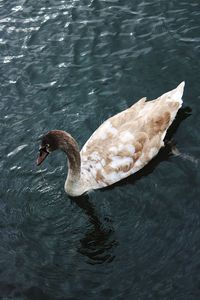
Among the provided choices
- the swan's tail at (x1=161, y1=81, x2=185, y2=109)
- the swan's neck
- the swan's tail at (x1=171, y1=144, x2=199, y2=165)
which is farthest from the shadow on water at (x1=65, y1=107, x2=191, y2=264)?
the swan's tail at (x1=161, y1=81, x2=185, y2=109)

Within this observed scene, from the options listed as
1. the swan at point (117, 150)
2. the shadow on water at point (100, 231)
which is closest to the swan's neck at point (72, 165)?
the swan at point (117, 150)

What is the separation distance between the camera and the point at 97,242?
13.2 metres

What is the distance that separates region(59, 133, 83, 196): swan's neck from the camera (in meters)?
13.7

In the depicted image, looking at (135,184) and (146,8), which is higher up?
(146,8)

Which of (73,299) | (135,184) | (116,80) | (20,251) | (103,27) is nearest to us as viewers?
(73,299)

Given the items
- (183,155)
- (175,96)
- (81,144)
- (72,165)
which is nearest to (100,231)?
(72,165)

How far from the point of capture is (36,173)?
15008mm

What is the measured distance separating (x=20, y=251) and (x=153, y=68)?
283 inches

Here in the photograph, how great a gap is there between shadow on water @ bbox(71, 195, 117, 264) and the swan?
97cm

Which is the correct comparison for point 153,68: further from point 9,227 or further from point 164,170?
point 9,227

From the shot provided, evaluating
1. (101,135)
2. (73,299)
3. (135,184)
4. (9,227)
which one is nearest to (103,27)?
(101,135)

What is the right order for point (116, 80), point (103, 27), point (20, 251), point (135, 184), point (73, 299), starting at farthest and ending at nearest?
point (103, 27) < point (116, 80) < point (135, 184) < point (20, 251) < point (73, 299)

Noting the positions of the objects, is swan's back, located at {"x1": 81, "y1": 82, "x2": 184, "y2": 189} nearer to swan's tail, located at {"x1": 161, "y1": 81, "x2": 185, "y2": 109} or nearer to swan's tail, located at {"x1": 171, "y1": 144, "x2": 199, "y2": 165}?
swan's tail, located at {"x1": 161, "y1": 81, "x2": 185, "y2": 109}

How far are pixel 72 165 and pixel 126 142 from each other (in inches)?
60.1
